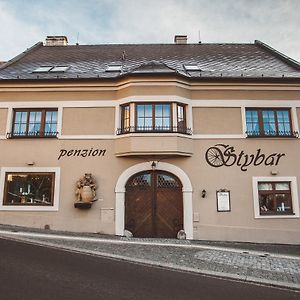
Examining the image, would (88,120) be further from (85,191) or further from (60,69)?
(60,69)

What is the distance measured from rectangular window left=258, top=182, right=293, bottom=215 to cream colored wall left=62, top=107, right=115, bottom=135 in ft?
22.3

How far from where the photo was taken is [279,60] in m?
16.7

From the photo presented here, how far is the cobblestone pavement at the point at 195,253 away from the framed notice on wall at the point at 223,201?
4.69ft

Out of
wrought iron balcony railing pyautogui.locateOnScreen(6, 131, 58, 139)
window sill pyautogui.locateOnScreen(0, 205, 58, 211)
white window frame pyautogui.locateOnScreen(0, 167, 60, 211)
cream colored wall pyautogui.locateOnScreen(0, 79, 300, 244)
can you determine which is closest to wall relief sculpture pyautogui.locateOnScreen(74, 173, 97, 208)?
cream colored wall pyautogui.locateOnScreen(0, 79, 300, 244)

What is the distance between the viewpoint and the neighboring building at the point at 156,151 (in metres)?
13.1

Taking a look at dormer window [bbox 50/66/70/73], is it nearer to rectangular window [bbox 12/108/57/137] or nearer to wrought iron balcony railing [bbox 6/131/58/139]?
rectangular window [bbox 12/108/57/137]

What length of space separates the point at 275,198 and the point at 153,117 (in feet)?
19.8

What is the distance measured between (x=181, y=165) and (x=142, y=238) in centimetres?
334

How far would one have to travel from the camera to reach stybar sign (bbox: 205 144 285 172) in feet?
44.3

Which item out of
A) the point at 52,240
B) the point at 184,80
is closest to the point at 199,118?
the point at 184,80

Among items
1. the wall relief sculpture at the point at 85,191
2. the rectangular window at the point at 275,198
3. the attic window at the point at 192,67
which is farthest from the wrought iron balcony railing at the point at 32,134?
the rectangular window at the point at 275,198

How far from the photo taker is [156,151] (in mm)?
12977

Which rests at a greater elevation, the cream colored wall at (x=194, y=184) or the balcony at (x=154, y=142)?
the balcony at (x=154, y=142)

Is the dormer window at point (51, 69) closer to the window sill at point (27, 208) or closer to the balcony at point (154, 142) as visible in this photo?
the balcony at point (154, 142)
